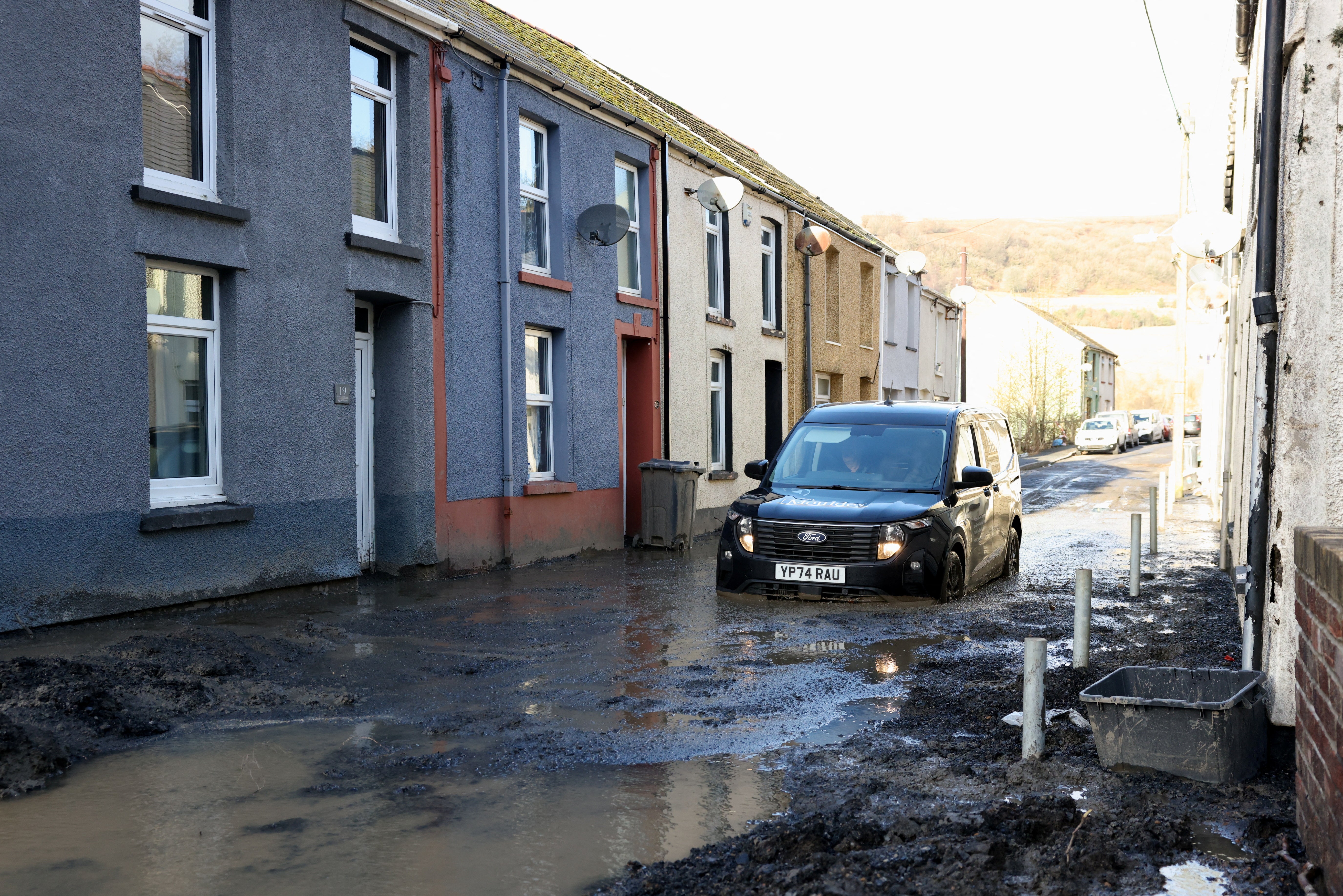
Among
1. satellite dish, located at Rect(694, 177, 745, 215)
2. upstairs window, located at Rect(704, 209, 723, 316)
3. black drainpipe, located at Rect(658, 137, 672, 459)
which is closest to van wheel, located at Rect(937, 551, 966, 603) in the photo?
black drainpipe, located at Rect(658, 137, 672, 459)

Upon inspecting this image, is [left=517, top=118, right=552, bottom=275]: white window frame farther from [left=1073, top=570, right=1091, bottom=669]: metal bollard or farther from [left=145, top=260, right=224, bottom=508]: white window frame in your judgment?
[left=1073, top=570, right=1091, bottom=669]: metal bollard

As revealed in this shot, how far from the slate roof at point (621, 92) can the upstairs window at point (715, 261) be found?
37.9 inches

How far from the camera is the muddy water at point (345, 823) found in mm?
4102

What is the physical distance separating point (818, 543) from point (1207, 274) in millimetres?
17973

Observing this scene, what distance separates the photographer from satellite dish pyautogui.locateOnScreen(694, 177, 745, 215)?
734 inches

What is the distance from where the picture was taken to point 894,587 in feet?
33.8

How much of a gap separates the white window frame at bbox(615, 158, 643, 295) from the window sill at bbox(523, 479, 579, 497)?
3918mm

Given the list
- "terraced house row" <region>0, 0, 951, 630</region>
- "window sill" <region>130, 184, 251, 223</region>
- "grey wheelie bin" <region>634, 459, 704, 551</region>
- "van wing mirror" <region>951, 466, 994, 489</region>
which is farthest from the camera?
"grey wheelie bin" <region>634, 459, 704, 551</region>

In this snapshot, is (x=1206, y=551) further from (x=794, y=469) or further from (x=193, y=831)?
(x=193, y=831)

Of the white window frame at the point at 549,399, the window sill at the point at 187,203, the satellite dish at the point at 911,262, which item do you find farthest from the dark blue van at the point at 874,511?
the satellite dish at the point at 911,262

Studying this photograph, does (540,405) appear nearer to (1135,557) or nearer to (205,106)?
(205,106)

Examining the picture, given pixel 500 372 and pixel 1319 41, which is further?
pixel 500 372

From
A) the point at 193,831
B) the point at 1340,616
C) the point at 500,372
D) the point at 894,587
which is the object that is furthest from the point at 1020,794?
the point at 500,372

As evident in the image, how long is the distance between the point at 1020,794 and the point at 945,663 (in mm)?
2940
